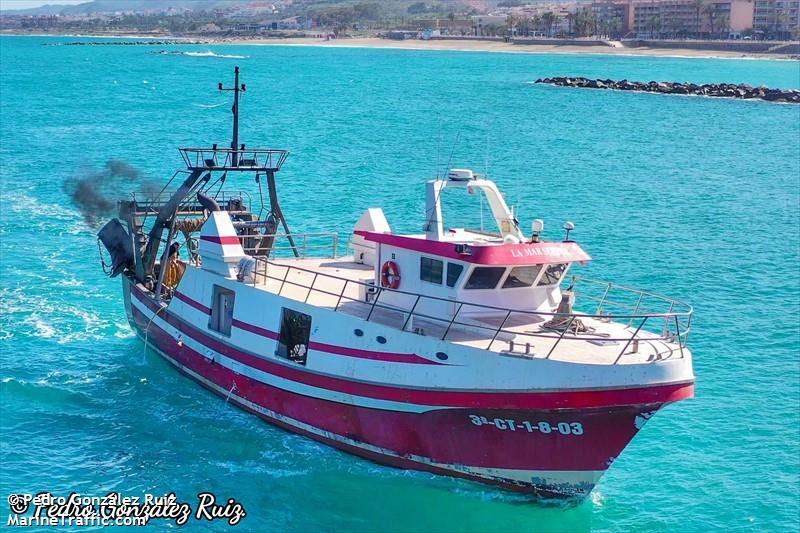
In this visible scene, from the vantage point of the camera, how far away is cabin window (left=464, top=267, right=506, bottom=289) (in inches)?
773

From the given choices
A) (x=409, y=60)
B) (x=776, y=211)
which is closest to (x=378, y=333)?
(x=776, y=211)

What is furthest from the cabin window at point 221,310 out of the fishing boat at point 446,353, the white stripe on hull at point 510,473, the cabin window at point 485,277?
the cabin window at point 485,277

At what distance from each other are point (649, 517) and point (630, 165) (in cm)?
4331

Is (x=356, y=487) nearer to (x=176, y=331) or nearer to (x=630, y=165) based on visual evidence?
(x=176, y=331)

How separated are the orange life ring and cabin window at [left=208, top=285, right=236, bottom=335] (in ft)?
14.0

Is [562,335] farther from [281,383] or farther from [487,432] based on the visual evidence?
[281,383]

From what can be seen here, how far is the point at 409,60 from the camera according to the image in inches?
7328

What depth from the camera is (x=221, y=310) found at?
23.6m

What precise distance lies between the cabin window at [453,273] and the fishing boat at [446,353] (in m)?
0.03

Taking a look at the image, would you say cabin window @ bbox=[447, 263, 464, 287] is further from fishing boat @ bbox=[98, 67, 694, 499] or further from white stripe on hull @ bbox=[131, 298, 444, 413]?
white stripe on hull @ bbox=[131, 298, 444, 413]

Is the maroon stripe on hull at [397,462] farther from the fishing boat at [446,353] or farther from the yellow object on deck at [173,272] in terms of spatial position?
the yellow object on deck at [173,272]

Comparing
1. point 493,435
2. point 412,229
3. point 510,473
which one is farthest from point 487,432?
point 412,229

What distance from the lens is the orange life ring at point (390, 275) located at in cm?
2097

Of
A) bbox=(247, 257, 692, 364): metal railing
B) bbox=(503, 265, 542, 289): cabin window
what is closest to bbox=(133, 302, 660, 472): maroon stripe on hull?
bbox=(247, 257, 692, 364): metal railing
